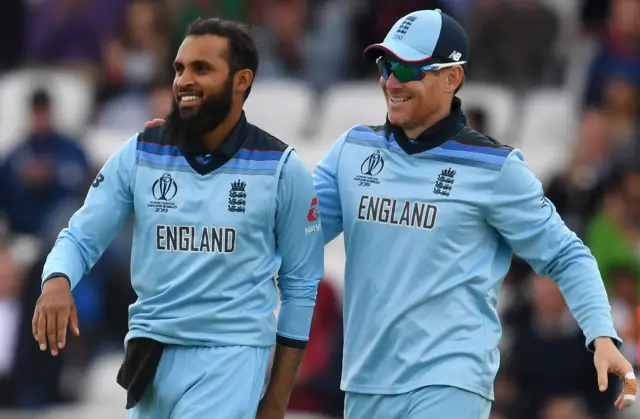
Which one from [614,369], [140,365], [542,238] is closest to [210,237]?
[140,365]

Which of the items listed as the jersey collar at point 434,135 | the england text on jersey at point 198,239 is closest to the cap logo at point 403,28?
the jersey collar at point 434,135

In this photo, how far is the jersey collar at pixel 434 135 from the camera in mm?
6520

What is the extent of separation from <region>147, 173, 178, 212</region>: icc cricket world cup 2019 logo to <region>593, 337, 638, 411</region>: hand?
A: 5.45ft

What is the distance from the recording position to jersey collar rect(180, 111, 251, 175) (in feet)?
20.8

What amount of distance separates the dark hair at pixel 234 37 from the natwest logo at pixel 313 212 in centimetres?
49

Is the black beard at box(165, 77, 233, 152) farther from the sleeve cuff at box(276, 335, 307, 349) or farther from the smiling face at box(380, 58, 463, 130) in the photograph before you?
the sleeve cuff at box(276, 335, 307, 349)

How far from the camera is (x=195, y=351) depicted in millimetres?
6207

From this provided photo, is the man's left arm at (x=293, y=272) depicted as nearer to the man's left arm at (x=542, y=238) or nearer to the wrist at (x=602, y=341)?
the man's left arm at (x=542, y=238)

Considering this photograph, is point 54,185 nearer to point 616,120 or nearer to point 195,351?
point 616,120

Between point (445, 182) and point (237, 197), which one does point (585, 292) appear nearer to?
point (445, 182)

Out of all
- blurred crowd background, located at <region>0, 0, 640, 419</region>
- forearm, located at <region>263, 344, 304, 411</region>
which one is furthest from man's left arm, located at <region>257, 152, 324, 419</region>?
blurred crowd background, located at <region>0, 0, 640, 419</region>

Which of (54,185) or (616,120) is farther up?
(616,120)

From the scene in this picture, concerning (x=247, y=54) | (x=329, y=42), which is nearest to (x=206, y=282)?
(x=247, y=54)

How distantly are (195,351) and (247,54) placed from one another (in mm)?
1149
